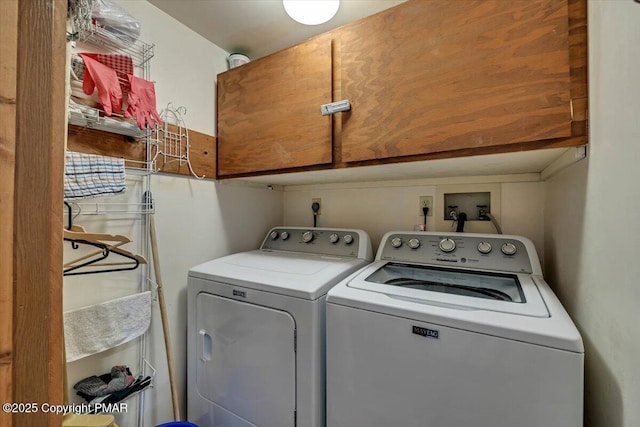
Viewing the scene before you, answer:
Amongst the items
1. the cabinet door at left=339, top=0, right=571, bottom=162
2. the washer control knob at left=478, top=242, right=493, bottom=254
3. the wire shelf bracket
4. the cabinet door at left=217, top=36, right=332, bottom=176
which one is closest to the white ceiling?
the cabinet door at left=217, top=36, right=332, bottom=176

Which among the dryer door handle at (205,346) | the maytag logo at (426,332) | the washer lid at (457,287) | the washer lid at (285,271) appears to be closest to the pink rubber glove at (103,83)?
the washer lid at (285,271)

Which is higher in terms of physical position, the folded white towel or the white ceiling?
the white ceiling

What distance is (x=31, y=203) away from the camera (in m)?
0.43

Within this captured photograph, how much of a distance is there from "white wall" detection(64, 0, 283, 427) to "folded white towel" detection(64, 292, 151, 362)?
7cm

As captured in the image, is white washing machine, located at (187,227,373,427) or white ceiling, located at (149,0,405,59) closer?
white washing machine, located at (187,227,373,427)

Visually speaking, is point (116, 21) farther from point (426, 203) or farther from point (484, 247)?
point (484, 247)

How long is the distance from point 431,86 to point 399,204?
2.68 feet

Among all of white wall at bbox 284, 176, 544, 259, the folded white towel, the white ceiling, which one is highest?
the white ceiling

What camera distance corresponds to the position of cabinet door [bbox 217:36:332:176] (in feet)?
4.23

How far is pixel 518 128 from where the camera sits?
0.89 meters

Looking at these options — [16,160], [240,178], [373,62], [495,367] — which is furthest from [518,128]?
[240,178]

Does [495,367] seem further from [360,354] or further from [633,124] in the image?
[633,124]

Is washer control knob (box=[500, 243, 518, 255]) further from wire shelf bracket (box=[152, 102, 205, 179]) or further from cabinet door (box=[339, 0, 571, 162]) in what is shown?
wire shelf bracket (box=[152, 102, 205, 179])

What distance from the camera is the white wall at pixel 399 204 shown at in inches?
55.3
